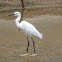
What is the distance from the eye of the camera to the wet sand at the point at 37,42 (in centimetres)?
1044

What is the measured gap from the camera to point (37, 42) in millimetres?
13188

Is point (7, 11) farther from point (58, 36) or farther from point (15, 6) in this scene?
point (58, 36)

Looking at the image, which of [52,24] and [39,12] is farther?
[39,12]

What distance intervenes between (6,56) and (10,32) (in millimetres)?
5994

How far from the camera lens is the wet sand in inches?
411

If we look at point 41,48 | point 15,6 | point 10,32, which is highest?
point 41,48

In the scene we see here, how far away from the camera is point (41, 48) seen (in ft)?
38.9

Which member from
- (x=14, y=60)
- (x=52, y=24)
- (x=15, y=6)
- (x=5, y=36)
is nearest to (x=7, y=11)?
A: (x=15, y=6)

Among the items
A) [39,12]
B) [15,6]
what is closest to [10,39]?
[39,12]

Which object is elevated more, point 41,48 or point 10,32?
point 41,48

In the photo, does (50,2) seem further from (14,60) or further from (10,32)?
(14,60)

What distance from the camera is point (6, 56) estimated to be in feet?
35.4

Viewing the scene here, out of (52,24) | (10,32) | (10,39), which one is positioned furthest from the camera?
(52,24)

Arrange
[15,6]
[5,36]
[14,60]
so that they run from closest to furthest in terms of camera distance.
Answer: [14,60]
[5,36]
[15,6]
